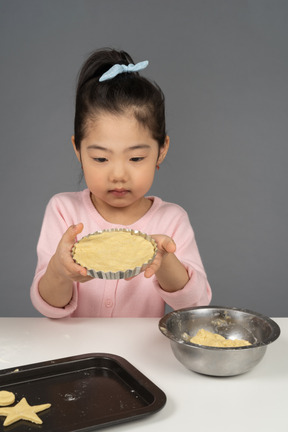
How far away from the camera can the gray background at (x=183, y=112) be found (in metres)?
3.28

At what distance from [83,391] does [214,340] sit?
337mm

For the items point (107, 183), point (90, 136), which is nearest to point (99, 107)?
point (90, 136)

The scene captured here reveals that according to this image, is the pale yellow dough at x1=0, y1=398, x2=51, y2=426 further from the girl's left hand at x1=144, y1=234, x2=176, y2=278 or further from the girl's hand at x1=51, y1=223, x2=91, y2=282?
the girl's left hand at x1=144, y1=234, x2=176, y2=278

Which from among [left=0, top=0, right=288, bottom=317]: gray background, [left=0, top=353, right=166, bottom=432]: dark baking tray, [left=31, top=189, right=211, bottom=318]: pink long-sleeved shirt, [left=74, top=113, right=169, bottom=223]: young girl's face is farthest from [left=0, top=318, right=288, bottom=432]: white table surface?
[left=0, top=0, right=288, bottom=317]: gray background

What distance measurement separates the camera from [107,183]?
171 centimetres

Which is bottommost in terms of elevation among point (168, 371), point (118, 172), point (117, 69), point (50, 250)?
point (168, 371)

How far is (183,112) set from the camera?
3.37m

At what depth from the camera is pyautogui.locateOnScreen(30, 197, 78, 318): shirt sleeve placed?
1636 millimetres

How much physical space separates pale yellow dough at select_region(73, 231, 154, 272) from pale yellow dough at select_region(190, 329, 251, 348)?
221 mm

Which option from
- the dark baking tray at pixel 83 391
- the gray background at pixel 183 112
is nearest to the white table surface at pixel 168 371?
the dark baking tray at pixel 83 391

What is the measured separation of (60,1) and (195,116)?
104 centimetres

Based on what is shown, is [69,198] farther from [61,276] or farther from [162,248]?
[162,248]

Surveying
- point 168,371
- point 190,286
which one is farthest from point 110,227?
point 168,371

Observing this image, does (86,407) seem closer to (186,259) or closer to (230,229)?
(186,259)
